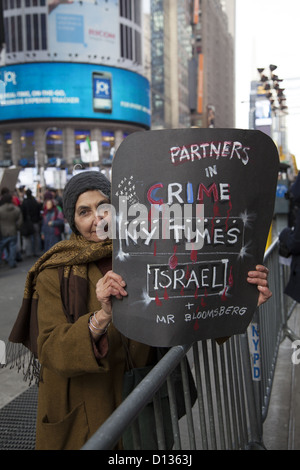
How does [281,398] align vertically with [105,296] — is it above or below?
below

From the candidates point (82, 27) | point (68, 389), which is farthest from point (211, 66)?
point (68, 389)

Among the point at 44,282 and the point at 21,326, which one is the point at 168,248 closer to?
the point at 44,282

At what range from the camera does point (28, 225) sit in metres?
12.8

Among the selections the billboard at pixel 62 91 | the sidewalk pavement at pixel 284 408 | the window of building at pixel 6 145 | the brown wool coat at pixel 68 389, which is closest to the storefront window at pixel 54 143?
the billboard at pixel 62 91

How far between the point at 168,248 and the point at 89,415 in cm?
78

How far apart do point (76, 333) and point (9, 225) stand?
9.91 m

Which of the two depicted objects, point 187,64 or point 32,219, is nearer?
point 32,219

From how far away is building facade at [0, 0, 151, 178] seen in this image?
47.7m

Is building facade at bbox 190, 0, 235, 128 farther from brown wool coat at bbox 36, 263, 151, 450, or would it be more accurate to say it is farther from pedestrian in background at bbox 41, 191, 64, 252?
brown wool coat at bbox 36, 263, 151, 450

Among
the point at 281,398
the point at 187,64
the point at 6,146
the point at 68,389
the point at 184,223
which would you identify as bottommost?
the point at 281,398

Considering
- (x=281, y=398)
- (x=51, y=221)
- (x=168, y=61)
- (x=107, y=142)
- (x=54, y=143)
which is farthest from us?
(x=168, y=61)

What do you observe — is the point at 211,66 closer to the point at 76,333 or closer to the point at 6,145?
the point at 6,145

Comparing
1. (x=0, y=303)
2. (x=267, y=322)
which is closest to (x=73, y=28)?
(x=0, y=303)
